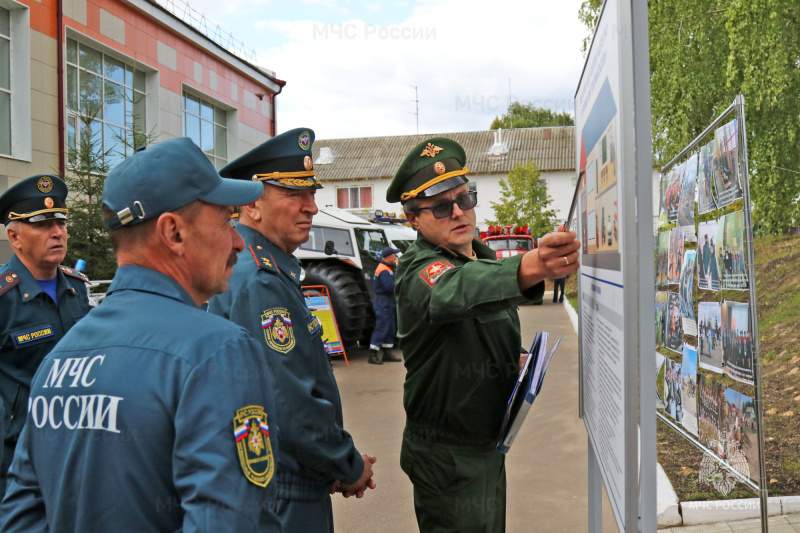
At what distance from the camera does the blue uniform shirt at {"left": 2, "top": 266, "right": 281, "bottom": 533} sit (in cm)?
116

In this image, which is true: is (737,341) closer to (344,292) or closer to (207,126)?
(344,292)

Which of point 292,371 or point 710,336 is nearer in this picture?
point 292,371

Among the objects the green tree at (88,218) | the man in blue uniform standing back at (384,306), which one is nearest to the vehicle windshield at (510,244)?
the man in blue uniform standing back at (384,306)

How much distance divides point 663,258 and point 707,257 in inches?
30.1

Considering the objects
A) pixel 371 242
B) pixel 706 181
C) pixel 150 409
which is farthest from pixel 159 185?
pixel 371 242

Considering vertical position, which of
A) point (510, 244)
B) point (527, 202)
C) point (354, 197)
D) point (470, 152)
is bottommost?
point (510, 244)

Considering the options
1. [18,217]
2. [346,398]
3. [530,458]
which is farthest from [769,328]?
[18,217]

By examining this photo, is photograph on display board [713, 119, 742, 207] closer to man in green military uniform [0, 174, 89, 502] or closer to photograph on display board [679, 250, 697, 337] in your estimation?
photograph on display board [679, 250, 697, 337]

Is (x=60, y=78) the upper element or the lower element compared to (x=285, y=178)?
upper

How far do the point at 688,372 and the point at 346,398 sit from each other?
4.84 meters

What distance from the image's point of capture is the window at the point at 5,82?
11.1 metres

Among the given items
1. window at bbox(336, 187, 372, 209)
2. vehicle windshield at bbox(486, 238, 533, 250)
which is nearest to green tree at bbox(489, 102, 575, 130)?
window at bbox(336, 187, 372, 209)

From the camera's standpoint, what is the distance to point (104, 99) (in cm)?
1393

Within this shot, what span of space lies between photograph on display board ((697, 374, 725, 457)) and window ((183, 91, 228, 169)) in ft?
49.2
